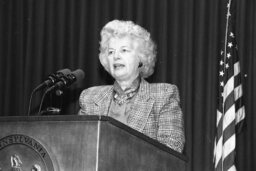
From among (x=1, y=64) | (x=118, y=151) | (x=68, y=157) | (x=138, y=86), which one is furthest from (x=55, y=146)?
(x=1, y=64)

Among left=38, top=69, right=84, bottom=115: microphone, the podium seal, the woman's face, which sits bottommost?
the podium seal

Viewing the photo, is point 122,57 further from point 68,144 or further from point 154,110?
point 68,144

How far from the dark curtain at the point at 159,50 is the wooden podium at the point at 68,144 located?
1808 mm

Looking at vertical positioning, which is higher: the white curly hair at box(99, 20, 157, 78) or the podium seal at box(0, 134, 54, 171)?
the white curly hair at box(99, 20, 157, 78)

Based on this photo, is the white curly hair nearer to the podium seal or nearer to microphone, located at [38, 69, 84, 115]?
microphone, located at [38, 69, 84, 115]

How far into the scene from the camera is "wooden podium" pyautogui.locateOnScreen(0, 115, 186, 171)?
1.95m

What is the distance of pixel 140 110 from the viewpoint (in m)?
3.16

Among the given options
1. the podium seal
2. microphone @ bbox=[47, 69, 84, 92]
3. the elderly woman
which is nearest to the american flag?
the elderly woman

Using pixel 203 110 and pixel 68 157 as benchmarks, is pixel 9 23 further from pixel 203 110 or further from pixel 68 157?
pixel 68 157

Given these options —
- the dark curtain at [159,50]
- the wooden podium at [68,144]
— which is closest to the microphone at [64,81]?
the wooden podium at [68,144]

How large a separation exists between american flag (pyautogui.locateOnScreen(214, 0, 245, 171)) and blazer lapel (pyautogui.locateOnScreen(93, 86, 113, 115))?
78 centimetres

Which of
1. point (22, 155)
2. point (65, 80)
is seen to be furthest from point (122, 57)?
point (22, 155)

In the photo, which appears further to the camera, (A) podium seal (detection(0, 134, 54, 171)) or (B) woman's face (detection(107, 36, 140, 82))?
(B) woman's face (detection(107, 36, 140, 82))

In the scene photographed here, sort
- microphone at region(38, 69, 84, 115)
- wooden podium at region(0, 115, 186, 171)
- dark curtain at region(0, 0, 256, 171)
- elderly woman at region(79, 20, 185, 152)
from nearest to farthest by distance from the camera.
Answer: wooden podium at region(0, 115, 186, 171), microphone at region(38, 69, 84, 115), elderly woman at region(79, 20, 185, 152), dark curtain at region(0, 0, 256, 171)
